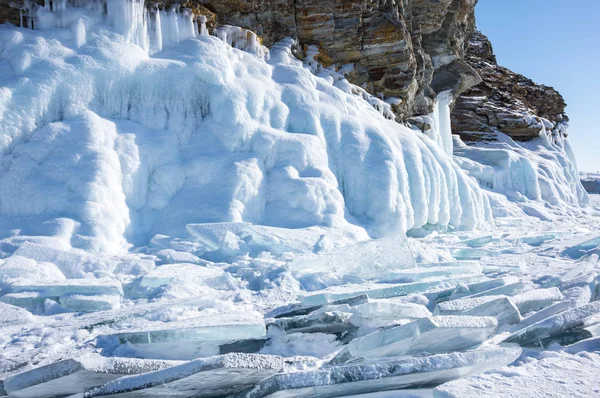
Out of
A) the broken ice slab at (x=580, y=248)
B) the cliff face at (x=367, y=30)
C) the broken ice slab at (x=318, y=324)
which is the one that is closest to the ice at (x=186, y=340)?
the broken ice slab at (x=318, y=324)

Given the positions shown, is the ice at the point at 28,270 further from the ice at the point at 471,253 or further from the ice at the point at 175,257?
the ice at the point at 471,253

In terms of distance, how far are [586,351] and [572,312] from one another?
34 cm

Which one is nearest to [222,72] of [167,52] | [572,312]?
[167,52]

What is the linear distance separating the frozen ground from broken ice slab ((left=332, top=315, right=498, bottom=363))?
0.01m

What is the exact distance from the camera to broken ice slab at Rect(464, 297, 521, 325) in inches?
163

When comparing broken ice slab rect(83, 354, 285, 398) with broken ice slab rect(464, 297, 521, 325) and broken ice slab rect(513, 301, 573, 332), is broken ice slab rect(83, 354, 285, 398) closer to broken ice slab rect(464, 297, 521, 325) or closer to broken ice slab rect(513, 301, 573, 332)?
broken ice slab rect(464, 297, 521, 325)

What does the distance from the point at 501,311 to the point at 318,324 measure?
149 cm

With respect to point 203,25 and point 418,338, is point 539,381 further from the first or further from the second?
point 203,25

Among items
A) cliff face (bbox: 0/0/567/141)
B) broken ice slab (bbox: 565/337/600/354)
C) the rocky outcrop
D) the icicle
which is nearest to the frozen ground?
broken ice slab (bbox: 565/337/600/354)

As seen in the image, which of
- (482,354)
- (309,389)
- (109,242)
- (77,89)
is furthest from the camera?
(77,89)

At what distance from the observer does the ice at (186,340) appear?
3740mm

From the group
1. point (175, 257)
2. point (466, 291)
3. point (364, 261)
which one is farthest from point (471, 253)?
point (175, 257)

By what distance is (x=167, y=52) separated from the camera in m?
10.9

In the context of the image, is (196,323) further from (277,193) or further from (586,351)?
(277,193)
